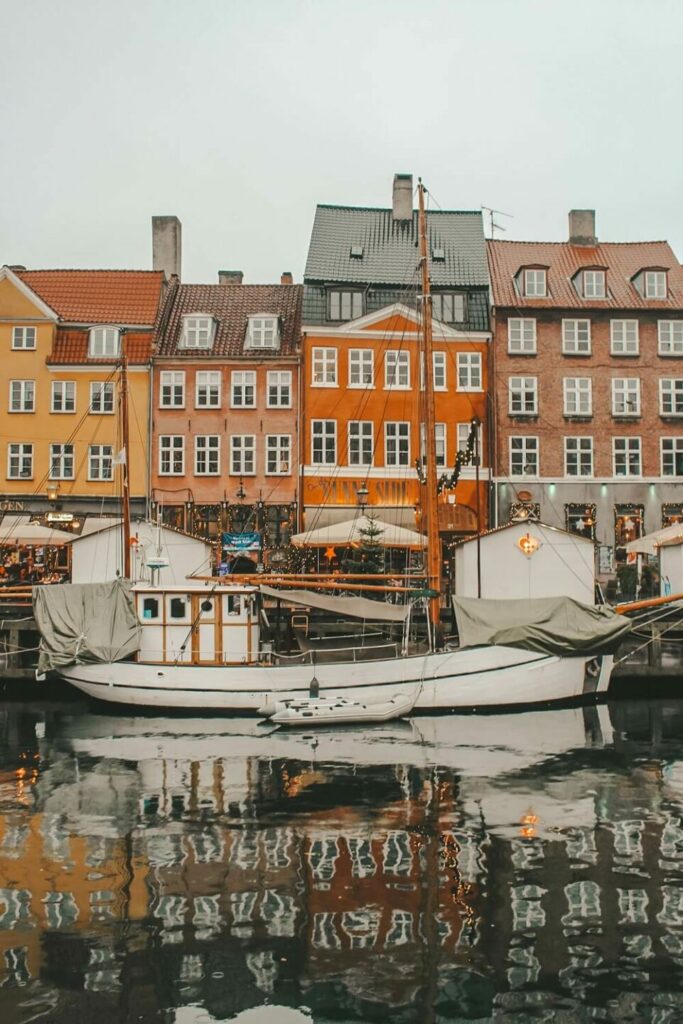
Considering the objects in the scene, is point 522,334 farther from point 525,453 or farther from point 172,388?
point 172,388

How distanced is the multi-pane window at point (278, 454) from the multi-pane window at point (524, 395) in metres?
10.6

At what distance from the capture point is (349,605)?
27.1 meters

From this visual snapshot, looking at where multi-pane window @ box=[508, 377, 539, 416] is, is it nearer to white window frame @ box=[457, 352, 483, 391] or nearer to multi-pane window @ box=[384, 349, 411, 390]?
white window frame @ box=[457, 352, 483, 391]

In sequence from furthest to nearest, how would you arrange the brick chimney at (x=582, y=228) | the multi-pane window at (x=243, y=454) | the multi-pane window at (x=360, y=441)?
the brick chimney at (x=582, y=228)
the multi-pane window at (x=243, y=454)
the multi-pane window at (x=360, y=441)

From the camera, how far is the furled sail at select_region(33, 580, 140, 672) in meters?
27.2

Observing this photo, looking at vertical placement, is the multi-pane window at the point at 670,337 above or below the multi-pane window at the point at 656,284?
below

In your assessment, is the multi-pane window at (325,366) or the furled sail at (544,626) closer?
the furled sail at (544,626)

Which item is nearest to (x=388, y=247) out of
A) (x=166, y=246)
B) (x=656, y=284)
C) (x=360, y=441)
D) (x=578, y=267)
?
(x=578, y=267)

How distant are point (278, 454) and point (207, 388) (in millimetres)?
4610

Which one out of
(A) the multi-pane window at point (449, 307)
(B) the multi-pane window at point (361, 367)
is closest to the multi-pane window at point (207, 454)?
(B) the multi-pane window at point (361, 367)

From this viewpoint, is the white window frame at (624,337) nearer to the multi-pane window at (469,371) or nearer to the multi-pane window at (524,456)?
the multi-pane window at (524,456)

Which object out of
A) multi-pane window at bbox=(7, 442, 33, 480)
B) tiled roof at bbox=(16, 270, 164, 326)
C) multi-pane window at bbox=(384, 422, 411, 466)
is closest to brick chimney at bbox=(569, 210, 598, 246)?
multi-pane window at bbox=(384, 422, 411, 466)

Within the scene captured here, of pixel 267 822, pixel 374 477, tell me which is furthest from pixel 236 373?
pixel 267 822

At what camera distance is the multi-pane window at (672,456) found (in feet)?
140
